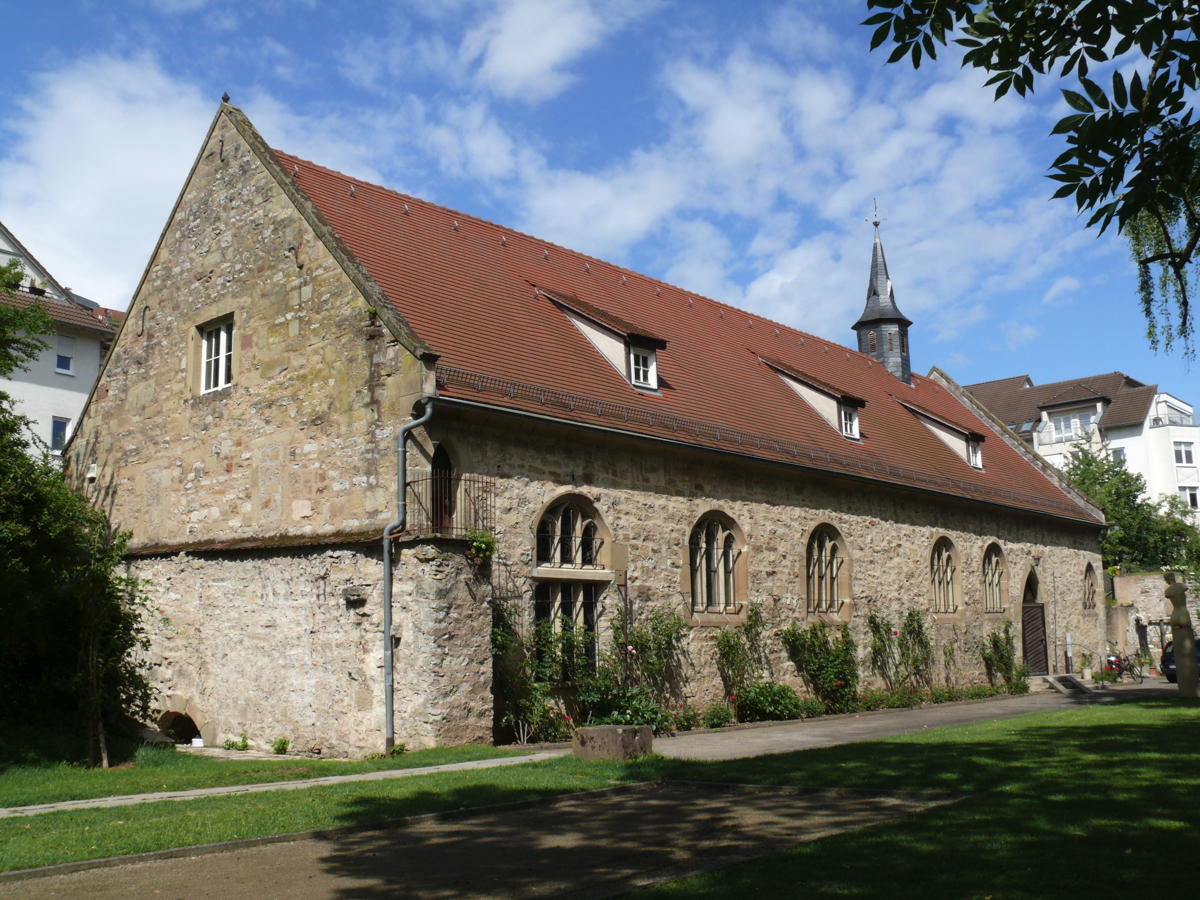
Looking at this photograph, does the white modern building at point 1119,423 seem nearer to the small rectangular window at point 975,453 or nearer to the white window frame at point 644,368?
the small rectangular window at point 975,453

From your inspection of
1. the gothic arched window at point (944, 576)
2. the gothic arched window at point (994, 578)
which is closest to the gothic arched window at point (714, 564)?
the gothic arched window at point (944, 576)

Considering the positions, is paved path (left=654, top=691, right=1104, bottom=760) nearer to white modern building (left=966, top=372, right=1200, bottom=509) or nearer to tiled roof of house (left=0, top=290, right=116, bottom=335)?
tiled roof of house (left=0, top=290, right=116, bottom=335)

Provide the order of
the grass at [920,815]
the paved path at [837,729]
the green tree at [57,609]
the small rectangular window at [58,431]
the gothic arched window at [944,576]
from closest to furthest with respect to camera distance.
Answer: the grass at [920,815] → the green tree at [57,609] → the paved path at [837,729] → the gothic arched window at [944,576] → the small rectangular window at [58,431]

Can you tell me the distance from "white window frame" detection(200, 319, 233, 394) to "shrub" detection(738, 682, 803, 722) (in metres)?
9.84

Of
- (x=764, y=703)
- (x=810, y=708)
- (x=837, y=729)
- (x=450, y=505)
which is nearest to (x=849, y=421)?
(x=810, y=708)

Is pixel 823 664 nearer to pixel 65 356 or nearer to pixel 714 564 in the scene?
pixel 714 564

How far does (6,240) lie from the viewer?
129 ft

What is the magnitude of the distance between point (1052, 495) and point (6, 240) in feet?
122

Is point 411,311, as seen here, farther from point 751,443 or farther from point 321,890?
point 321,890

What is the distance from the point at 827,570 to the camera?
20578 millimetres

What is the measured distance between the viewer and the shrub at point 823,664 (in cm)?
1931

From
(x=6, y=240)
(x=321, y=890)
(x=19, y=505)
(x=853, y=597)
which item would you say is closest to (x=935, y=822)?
(x=321, y=890)

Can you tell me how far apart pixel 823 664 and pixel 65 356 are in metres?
31.5

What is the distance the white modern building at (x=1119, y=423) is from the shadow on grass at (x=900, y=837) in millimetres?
52806
